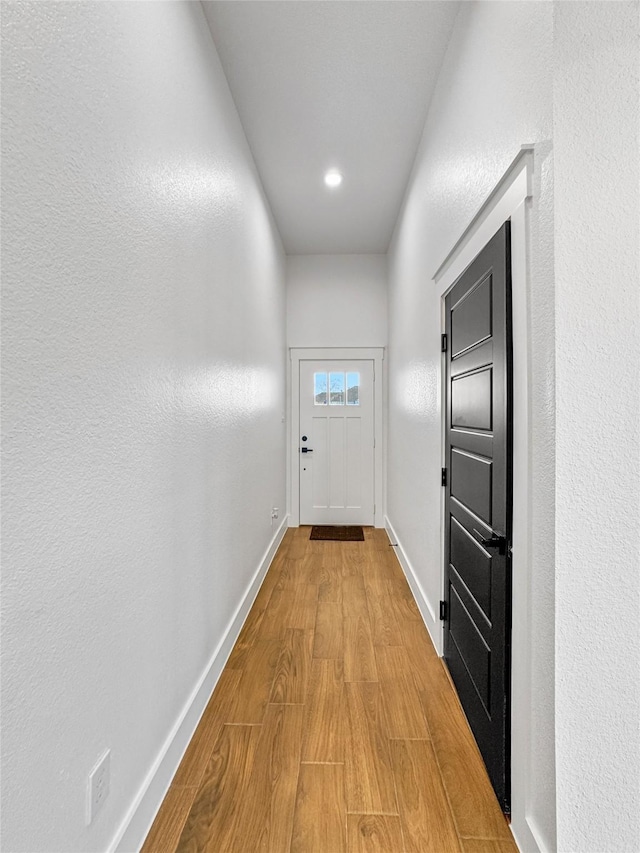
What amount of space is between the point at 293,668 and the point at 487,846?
1.06 metres

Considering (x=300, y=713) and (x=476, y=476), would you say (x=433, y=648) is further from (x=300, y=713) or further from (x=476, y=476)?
(x=476, y=476)

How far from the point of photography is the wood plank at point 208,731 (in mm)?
1466

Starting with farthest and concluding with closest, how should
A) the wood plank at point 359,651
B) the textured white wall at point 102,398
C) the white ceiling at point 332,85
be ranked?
the wood plank at point 359,651
the white ceiling at point 332,85
the textured white wall at point 102,398

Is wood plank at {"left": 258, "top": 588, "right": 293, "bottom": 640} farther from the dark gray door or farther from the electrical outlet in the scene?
the electrical outlet

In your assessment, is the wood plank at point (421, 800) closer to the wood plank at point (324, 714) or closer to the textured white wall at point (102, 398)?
the wood plank at point (324, 714)

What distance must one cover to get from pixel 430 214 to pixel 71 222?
2.06m

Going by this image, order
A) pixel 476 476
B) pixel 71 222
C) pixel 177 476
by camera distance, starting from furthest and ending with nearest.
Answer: pixel 476 476
pixel 177 476
pixel 71 222

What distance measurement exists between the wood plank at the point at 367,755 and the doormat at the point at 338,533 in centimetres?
236

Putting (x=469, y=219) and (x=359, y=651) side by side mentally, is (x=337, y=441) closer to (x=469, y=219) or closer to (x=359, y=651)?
(x=359, y=651)

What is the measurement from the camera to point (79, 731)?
0.95m

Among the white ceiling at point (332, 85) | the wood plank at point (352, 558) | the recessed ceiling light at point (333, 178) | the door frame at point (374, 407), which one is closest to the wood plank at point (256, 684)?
the wood plank at point (352, 558)

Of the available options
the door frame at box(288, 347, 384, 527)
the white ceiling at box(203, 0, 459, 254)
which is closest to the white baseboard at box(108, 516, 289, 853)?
the door frame at box(288, 347, 384, 527)

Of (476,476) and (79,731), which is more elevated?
(476,476)

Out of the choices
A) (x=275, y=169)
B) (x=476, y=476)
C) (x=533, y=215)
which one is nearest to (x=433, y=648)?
(x=476, y=476)
